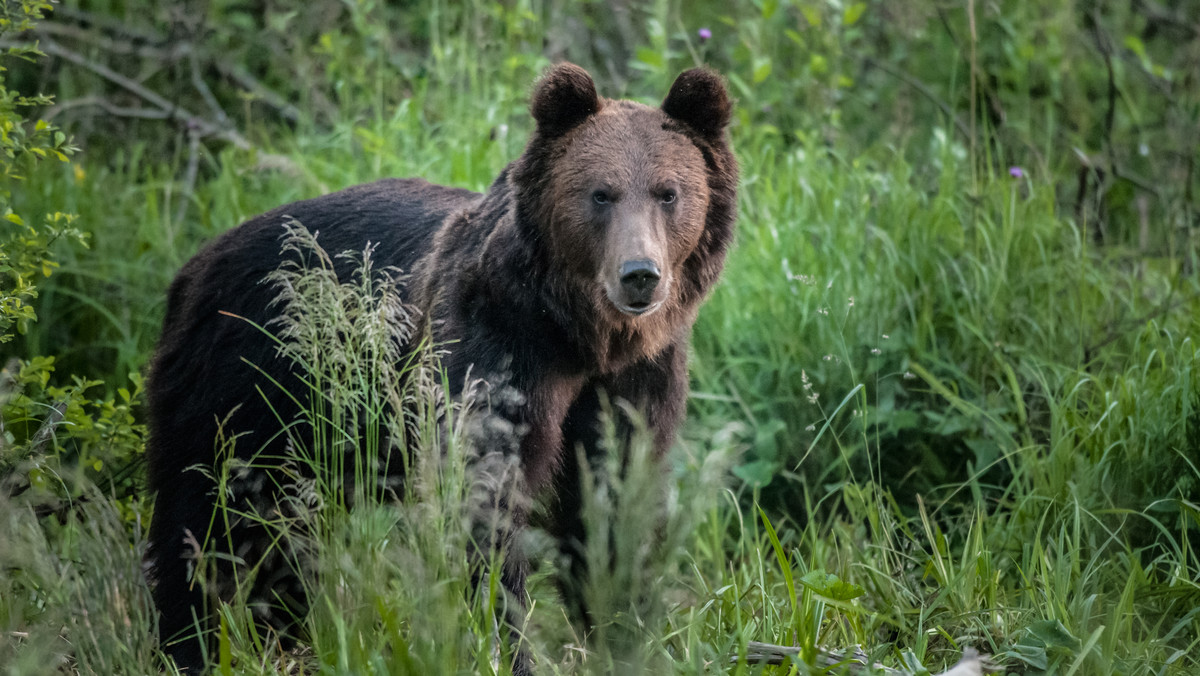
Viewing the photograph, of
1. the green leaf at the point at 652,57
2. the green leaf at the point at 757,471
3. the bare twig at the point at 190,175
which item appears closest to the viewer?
the green leaf at the point at 757,471

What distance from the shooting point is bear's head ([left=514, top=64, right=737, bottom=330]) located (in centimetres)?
343

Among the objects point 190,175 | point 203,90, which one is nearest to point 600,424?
point 190,175

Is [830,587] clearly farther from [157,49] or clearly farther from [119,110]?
[157,49]

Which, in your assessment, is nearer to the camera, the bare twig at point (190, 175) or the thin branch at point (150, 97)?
the bare twig at point (190, 175)

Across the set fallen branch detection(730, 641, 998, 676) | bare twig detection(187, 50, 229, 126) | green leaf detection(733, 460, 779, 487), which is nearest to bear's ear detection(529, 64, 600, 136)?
green leaf detection(733, 460, 779, 487)

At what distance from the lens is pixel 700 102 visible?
12.0 ft

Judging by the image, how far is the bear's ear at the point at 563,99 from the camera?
355 centimetres

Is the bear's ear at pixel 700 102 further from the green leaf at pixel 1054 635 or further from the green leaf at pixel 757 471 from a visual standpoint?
the green leaf at pixel 1054 635

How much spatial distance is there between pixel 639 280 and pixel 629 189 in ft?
1.18

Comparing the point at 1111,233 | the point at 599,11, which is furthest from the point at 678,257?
the point at 599,11

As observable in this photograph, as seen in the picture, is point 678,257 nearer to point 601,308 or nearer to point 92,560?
point 601,308

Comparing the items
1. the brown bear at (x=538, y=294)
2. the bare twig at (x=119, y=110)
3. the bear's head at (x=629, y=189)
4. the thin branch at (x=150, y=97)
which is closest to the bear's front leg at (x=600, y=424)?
the brown bear at (x=538, y=294)

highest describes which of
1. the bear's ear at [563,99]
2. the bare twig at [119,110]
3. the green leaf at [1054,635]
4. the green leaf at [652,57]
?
the bear's ear at [563,99]

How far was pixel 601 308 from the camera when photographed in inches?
136
